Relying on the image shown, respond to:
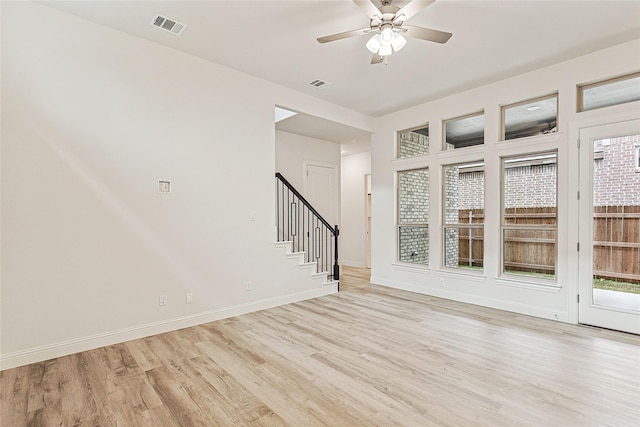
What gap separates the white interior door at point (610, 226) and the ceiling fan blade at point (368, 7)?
9.70 ft

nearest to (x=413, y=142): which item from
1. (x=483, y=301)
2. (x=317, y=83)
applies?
(x=317, y=83)

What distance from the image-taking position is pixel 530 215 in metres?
4.16

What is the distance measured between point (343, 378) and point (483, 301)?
2.98 metres

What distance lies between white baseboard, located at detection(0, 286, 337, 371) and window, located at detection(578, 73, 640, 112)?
457cm

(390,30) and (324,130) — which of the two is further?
(324,130)

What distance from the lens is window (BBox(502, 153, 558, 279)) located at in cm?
400

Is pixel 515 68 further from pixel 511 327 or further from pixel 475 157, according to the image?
pixel 511 327

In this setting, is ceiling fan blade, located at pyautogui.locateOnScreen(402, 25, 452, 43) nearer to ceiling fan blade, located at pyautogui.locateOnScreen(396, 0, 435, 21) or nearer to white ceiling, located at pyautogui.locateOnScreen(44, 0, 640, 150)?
ceiling fan blade, located at pyautogui.locateOnScreen(396, 0, 435, 21)

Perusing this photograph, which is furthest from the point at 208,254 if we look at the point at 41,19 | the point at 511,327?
the point at 511,327

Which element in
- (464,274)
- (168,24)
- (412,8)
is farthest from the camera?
(464,274)

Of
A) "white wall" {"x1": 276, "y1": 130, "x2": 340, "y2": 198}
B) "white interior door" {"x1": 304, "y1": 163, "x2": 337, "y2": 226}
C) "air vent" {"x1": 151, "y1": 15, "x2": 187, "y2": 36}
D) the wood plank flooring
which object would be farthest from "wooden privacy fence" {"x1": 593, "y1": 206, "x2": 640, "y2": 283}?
"air vent" {"x1": 151, "y1": 15, "x2": 187, "y2": 36}

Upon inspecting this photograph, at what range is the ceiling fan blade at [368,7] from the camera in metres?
2.35

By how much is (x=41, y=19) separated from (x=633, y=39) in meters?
5.92

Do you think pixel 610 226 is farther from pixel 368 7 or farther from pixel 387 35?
pixel 368 7
